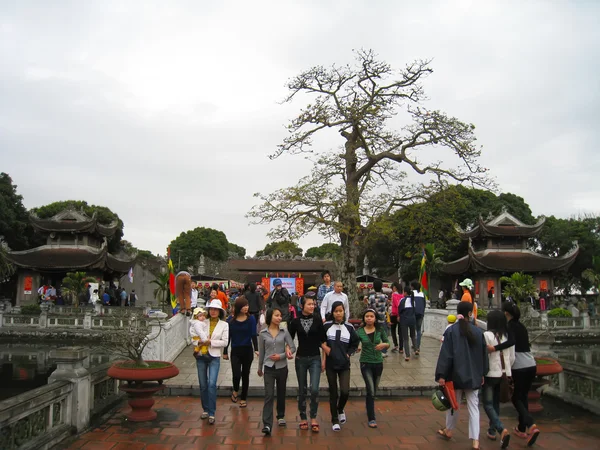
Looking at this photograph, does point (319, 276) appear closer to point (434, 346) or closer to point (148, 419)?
point (434, 346)

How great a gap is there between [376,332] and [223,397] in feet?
9.70

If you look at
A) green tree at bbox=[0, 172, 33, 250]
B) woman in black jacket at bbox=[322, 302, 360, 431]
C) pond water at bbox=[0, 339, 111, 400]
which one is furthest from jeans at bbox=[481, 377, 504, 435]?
green tree at bbox=[0, 172, 33, 250]

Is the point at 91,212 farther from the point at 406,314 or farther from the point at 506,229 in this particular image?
the point at 406,314

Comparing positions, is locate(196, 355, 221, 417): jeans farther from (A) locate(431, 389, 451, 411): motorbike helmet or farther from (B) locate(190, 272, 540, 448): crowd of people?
(A) locate(431, 389, 451, 411): motorbike helmet

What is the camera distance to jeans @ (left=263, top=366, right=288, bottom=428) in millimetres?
5449

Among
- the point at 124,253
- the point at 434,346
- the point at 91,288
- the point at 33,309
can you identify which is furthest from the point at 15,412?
the point at 124,253

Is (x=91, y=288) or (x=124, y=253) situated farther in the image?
(x=124, y=253)

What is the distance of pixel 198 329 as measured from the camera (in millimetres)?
6109

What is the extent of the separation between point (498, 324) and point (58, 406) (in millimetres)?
5046

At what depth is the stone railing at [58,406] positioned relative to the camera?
176 inches

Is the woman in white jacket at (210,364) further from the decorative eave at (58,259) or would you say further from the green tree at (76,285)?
the decorative eave at (58,259)

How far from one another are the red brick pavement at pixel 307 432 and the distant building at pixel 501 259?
24.6 meters

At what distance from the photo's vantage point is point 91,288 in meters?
25.7

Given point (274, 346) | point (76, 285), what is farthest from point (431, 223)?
point (76, 285)
